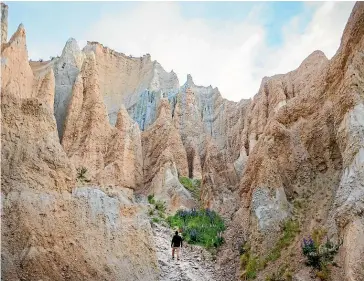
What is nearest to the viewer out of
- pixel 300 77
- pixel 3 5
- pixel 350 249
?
pixel 350 249

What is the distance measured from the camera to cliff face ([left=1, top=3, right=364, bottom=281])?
43.8 feet

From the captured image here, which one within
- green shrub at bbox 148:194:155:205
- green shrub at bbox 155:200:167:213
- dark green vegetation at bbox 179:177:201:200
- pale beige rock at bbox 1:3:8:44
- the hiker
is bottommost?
the hiker

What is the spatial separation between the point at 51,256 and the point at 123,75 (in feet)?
138

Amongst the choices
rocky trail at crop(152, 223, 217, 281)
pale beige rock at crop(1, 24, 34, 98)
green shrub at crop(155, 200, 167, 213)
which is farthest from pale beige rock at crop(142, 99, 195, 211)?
pale beige rock at crop(1, 24, 34, 98)

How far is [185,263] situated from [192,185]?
1241cm

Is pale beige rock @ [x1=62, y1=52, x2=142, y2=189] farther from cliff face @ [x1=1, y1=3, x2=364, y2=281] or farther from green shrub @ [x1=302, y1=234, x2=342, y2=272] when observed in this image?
green shrub @ [x1=302, y1=234, x2=342, y2=272]

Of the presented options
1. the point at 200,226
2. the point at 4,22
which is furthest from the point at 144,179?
the point at 4,22

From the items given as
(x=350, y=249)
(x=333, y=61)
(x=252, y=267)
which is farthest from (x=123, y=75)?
(x=350, y=249)

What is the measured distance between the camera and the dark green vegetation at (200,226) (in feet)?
62.2

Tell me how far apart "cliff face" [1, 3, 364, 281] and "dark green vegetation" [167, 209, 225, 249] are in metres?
0.53

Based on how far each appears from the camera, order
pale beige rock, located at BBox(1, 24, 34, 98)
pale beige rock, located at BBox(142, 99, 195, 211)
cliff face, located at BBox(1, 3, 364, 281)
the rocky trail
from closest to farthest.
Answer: cliff face, located at BBox(1, 3, 364, 281) < the rocky trail < pale beige rock, located at BBox(1, 24, 34, 98) < pale beige rock, located at BBox(142, 99, 195, 211)

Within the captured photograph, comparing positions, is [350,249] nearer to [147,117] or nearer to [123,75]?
[147,117]

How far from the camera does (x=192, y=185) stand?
95.1 feet

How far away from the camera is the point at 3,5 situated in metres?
26.0
